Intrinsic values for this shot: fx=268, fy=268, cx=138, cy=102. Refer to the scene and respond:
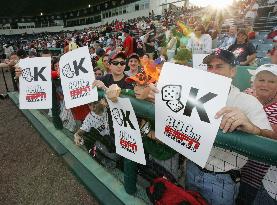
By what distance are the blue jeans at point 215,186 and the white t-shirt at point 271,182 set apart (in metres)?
0.27

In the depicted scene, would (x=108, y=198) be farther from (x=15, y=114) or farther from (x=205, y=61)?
(x=15, y=114)

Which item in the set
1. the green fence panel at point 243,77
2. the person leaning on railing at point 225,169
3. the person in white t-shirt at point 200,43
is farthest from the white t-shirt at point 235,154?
the person in white t-shirt at point 200,43

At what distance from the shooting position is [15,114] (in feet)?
21.8

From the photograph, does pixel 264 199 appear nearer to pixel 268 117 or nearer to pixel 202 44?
pixel 268 117

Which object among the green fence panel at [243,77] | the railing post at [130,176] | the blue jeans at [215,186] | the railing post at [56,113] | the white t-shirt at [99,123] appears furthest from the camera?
the railing post at [56,113]

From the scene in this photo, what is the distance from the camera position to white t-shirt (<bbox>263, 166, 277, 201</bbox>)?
2.08 metres

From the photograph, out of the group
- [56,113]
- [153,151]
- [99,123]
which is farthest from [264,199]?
[56,113]

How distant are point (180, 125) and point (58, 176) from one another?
2500mm

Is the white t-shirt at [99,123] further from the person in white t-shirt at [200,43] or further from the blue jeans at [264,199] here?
the person in white t-shirt at [200,43]

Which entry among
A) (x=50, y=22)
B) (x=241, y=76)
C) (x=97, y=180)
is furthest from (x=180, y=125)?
(x=50, y=22)

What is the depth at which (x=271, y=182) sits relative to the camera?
6.93 ft

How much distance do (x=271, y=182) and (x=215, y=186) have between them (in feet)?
1.48

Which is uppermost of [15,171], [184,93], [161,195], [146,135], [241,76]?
[184,93]

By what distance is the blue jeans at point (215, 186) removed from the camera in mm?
2301
